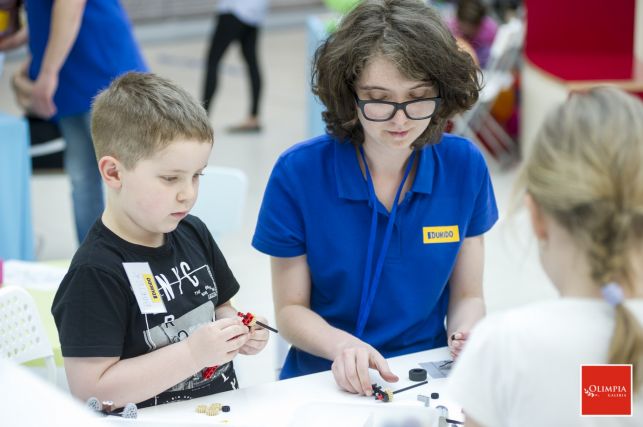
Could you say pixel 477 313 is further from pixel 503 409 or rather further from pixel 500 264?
pixel 500 264

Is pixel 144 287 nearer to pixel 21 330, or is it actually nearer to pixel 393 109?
pixel 21 330

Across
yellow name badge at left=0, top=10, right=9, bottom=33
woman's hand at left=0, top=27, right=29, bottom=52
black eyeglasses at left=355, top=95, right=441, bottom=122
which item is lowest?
black eyeglasses at left=355, top=95, right=441, bottom=122

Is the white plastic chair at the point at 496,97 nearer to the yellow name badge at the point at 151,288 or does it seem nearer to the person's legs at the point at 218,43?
the person's legs at the point at 218,43

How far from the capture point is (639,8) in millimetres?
5723

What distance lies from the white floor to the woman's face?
10.3 inches

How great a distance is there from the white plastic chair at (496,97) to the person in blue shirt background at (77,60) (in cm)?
260

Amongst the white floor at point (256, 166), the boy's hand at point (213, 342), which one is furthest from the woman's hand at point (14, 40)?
the boy's hand at point (213, 342)

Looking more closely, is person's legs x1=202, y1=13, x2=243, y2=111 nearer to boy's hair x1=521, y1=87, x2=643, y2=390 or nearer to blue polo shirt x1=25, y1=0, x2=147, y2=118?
blue polo shirt x1=25, y1=0, x2=147, y2=118

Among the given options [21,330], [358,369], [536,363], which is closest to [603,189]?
[536,363]

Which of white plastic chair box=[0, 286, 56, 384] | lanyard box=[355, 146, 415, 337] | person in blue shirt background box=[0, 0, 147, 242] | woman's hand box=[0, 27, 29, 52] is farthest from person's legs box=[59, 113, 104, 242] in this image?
lanyard box=[355, 146, 415, 337]

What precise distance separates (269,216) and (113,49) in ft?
6.43

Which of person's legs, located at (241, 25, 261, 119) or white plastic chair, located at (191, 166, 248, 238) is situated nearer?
white plastic chair, located at (191, 166, 248, 238)

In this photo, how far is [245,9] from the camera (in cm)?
653

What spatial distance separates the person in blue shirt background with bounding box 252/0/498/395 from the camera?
1.91 meters
